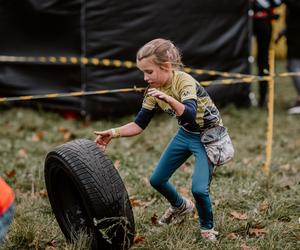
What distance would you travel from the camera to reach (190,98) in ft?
11.8

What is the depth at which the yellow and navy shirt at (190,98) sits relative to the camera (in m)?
3.64

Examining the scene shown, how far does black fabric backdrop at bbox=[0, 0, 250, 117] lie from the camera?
24.8 feet

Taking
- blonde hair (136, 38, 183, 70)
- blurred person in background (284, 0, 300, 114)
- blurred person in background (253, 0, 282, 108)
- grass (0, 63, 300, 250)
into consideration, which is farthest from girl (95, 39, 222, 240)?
blurred person in background (253, 0, 282, 108)

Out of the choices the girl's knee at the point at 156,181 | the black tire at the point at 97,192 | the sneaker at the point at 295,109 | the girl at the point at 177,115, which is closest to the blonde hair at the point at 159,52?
the girl at the point at 177,115

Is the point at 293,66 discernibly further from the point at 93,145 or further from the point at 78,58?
the point at 93,145

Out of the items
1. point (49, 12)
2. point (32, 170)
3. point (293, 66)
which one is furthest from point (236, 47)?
point (32, 170)

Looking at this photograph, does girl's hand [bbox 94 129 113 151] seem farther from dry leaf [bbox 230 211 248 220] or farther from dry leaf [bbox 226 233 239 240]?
dry leaf [bbox 230 211 248 220]

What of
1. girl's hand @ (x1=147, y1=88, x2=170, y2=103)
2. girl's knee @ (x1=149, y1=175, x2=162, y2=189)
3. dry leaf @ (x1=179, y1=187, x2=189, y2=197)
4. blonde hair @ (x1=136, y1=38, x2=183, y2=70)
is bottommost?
dry leaf @ (x1=179, y1=187, x2=189, y2=197)

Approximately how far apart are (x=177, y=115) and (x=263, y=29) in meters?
5.59

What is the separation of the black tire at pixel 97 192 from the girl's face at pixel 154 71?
0.55 meters

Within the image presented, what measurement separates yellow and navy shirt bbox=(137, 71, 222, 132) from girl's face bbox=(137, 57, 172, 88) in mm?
73

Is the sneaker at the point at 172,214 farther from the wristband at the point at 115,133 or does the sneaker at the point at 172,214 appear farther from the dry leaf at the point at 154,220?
the wristband at the point at 115,133

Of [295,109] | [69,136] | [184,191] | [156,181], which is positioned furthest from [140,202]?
[295,109]

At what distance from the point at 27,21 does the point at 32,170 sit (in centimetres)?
323
